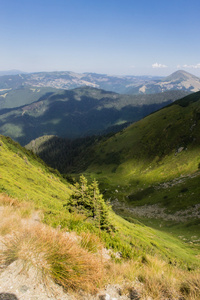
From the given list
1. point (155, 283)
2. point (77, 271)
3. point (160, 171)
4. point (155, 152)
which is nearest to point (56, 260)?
point (77, 271)

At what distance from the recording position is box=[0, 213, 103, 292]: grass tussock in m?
4.37

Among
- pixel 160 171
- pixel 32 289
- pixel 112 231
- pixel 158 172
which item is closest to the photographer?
pixel 32 289

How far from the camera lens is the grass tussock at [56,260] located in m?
4.37

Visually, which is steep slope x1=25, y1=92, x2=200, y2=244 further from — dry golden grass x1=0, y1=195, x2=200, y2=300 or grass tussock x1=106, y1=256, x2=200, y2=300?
dry golden grass x1=0, y1=195, x2=200, y2=300

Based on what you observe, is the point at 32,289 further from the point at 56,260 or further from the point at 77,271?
the point at 77,271

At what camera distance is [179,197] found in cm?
5062

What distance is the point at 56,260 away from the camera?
15.0ft

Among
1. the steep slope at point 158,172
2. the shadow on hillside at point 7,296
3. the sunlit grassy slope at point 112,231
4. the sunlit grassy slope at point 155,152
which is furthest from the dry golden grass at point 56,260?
the sunlit grassy slope at point 155,152

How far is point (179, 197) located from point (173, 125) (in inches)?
2268

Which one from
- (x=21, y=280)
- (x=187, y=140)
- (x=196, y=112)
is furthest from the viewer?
(x=196, y=112)

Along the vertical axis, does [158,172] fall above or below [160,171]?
below

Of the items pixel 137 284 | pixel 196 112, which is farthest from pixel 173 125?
pixel 137 284

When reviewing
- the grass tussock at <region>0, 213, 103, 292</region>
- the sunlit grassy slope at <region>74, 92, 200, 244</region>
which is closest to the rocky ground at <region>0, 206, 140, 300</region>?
the grass tussock at <region>0, 213, 103, 292</region>

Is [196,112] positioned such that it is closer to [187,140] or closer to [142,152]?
[187,140]
